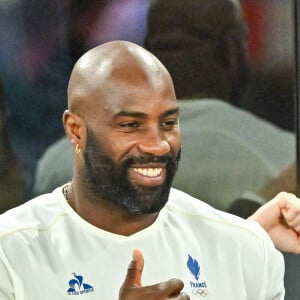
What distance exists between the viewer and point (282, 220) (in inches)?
56.1

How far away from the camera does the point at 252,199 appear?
1440mm

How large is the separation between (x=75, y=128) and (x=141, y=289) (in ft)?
1.05

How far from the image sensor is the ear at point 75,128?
1.20m

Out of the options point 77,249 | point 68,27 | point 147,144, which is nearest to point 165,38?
point 68,27

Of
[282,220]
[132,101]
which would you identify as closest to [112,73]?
[132,101]

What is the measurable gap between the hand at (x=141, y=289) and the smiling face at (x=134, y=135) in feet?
0.49

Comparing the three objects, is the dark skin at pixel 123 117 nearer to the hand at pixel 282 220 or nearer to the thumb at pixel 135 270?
the thumb at pixel 135 270

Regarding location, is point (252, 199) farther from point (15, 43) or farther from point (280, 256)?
point (15, 43)

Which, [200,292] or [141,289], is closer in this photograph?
[141,289]

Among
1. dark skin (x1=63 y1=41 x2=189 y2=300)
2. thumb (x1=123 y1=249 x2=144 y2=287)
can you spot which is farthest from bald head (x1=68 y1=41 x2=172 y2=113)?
thumb (x1=123 y1=249 x2=144 y2=287)

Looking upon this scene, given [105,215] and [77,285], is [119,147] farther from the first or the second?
[77,285]

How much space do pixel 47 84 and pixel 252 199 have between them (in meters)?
0.47

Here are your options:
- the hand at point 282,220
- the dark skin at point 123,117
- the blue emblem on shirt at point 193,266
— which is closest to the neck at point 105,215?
the dark skin at point 123,117

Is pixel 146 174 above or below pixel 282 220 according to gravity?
above
